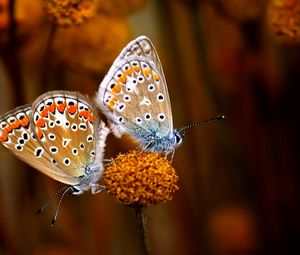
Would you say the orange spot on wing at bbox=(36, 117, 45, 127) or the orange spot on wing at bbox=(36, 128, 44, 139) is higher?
the orange spot on wing at bbox=(36, 117, 45, 127)

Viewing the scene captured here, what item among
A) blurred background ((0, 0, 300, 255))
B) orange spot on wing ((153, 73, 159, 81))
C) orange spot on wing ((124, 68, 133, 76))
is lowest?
blurred background ((0, 0, 300, 255))

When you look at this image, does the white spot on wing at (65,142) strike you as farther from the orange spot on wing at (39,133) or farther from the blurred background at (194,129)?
the blurred background at (194,129)

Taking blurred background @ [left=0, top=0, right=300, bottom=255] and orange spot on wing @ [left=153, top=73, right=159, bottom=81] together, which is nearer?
orange spot on wing @ [left=153, top=73, right=159, bottom=81]

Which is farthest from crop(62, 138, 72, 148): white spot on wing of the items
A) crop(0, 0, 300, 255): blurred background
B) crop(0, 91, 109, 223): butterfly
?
crop(0, 0, 300, 255): blurred background

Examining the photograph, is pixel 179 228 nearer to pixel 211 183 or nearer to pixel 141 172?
pixel 211 183

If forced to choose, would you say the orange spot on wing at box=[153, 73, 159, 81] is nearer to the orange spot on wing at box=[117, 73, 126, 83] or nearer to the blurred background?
the orange spot on wing at box=[117, 73, 126, 83]

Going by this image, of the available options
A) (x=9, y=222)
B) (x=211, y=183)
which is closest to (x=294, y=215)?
(x=211, y=183)

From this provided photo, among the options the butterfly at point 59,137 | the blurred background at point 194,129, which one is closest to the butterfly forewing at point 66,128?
the butterfly at point 59,137
